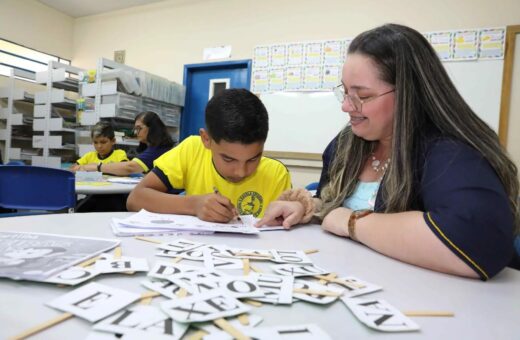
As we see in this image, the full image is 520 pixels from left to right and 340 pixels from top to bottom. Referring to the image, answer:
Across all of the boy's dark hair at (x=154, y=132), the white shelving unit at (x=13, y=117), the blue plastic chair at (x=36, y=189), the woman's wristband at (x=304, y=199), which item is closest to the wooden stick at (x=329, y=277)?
the woman's wristband at (x=304, y=199)

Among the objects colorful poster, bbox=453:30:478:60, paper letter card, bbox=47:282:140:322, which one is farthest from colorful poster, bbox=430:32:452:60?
paper letter card, bbox=47:282:140:322

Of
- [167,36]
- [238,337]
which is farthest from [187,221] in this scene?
[167,36]

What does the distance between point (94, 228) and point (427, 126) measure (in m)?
0.79

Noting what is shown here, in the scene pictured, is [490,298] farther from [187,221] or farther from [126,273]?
[187,221]

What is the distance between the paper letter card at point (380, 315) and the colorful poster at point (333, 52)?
127 inches

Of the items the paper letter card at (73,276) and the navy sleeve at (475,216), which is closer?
the paper letter card at (73,276)

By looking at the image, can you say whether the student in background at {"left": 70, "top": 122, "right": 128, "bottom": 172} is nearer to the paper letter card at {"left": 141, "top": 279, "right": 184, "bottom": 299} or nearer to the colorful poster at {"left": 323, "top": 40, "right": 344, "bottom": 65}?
the colorful poster at {"left": 323, "top": 40, "right": 344, "bottom": 65}

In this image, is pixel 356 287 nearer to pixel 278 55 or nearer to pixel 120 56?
pixel 278 55

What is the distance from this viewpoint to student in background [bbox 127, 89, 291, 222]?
1008 mm

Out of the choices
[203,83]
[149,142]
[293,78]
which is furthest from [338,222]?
[203,83]

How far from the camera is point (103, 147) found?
10.5 ft

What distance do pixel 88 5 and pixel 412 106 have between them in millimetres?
5251

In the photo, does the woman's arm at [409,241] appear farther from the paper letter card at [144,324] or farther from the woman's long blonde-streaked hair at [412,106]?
the paper letter card at [144,324]

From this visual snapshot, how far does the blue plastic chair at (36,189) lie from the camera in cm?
167
